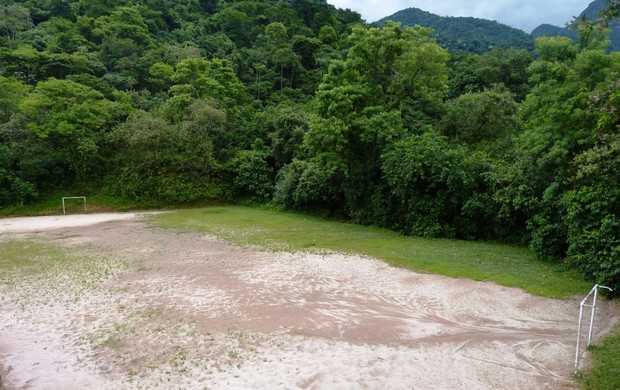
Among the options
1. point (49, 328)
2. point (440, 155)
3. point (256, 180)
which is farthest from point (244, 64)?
point (49, 328)

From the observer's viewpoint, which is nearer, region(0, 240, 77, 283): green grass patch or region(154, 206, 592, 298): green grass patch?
region(154, 206, 592, 298): green grass patch

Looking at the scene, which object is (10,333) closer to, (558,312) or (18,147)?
(558,312)

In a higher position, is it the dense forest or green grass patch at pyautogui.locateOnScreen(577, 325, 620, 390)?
the dense forest

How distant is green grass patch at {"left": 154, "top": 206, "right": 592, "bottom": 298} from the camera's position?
13.2 meters

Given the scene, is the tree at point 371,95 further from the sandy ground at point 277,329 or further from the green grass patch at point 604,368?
the green grass patch at point 604,368

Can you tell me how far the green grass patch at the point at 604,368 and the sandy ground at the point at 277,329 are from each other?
0.33m

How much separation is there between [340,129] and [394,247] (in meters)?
7.65

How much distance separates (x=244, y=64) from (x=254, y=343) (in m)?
49.9

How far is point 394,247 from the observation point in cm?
1789

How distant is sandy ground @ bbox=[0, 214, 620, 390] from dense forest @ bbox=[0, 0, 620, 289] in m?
4.81

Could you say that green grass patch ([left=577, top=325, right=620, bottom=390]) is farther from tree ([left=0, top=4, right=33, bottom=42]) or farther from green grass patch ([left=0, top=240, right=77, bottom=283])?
tree ([left=0, top=4, right=33, bottom=42])

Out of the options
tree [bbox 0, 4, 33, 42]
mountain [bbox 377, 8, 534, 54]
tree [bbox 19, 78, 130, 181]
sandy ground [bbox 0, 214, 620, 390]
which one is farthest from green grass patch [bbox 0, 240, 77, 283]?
mountain [bbox 377, 8, 534, 54]

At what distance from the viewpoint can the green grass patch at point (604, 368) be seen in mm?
6906

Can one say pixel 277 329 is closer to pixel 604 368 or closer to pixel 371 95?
pixel 604 368
